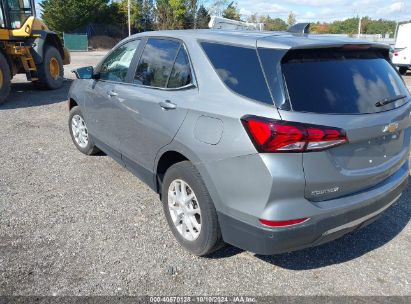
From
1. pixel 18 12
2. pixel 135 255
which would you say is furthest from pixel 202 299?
pixel 18 12

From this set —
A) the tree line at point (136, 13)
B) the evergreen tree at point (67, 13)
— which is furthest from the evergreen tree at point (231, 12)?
the evergreen tree at point (67, 13)

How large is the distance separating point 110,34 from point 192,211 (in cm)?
4477

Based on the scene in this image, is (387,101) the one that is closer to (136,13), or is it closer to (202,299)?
(202,299)

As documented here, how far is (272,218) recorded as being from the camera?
2381 mm

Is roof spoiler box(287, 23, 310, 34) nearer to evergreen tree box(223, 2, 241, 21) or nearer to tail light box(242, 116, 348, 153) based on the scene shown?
tail light box(242, 116, 348, 153)

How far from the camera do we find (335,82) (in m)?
2.52

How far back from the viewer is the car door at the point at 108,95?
4078 mm

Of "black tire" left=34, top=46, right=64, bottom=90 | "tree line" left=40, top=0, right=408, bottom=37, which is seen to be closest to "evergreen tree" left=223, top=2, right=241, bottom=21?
"tree line" left=40, top=0, right=408, bottom=37

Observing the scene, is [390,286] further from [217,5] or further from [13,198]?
[217,5]

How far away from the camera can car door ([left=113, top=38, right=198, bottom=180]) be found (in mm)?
3051

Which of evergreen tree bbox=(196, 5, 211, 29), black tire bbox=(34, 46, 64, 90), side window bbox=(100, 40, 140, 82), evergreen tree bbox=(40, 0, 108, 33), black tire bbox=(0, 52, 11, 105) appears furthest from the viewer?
evergreen tree bbox=(196, 5, 211, 29)

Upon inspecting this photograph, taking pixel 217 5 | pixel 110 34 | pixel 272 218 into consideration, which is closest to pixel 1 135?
pixel 272 218

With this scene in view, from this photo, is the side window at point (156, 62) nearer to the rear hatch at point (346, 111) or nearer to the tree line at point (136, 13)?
the rear hatch at point (346, 111)

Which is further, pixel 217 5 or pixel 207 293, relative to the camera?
pixel 217 5
